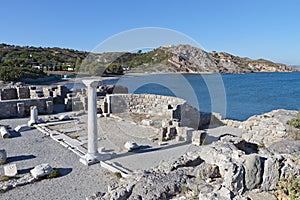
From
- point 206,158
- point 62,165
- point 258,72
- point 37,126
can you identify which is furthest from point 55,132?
point 258,72

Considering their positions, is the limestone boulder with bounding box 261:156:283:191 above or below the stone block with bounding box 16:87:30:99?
below

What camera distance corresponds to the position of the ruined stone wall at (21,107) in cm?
1600

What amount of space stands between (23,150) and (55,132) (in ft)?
7.90

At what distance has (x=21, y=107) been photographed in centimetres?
1641

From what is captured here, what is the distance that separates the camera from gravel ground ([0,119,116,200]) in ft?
23.2

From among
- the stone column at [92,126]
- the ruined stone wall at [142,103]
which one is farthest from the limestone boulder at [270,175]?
the ruined stone wall at [142,103]

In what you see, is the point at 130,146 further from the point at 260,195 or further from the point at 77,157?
the point at 260,195

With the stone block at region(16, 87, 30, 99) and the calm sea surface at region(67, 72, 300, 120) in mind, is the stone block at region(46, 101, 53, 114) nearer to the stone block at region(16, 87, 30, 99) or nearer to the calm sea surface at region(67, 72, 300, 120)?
the stone block at region(16, 87, 30, 99)

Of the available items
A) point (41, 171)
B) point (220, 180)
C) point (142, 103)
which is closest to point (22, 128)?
point (41, 171)

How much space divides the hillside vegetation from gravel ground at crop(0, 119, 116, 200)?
30.1 ft

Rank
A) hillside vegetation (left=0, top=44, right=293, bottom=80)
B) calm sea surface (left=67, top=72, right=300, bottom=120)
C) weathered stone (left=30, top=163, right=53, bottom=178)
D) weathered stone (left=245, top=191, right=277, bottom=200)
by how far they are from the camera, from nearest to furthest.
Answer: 1. weathered stone (left=245, top=191, right=277, bottom=200)
2. weathered stone (left=30, top=163, right=53, bottom=178)
3. hillside vegetation (left=0, top=44, right=293, bottom=80)
4. calm sea surface (left=67, top=72, right=300, bottom=120)

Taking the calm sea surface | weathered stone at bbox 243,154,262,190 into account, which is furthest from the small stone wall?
the calm sea surface

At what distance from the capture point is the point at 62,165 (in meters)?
8.93

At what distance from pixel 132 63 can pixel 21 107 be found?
14572 millimetres
